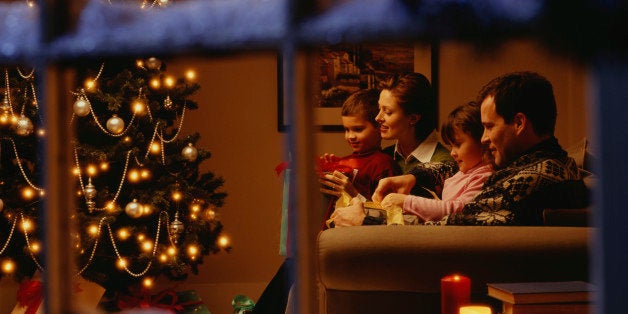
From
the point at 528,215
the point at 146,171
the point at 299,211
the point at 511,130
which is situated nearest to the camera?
the point at 299,211

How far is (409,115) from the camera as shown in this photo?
3.12 m

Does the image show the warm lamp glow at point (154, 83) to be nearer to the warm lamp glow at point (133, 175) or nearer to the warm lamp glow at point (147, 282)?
the warm lamp glow at point (133, 175)

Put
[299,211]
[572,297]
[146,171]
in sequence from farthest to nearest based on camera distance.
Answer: [146,171] < [572,297] < [299,211]

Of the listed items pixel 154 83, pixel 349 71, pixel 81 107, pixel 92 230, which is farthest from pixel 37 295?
pixel 349 71

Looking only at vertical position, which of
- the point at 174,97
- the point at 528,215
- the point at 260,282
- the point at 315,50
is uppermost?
the point at 174,97

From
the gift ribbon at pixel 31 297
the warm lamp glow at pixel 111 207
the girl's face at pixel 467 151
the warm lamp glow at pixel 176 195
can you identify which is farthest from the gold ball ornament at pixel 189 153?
the girl's face at pixel 467 151

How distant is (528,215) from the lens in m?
1.84

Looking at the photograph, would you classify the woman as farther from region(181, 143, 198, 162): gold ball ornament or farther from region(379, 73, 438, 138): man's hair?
region(181, 143, 198, 162): gold ball ornament

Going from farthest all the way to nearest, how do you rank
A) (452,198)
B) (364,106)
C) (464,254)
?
(364,106)
(452,198)
(464,254)

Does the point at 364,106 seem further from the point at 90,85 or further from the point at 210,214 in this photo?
the point at 90,85

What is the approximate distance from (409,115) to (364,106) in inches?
8.8

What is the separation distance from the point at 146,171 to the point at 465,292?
1.86m

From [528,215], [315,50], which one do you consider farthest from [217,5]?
[528,215]

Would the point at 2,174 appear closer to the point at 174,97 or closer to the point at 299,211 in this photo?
the point at 174,97
